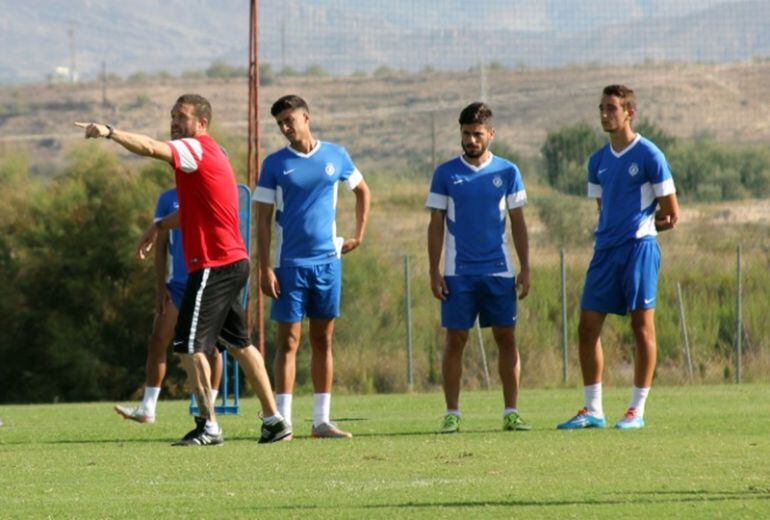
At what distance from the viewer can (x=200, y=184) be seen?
10.6 meters

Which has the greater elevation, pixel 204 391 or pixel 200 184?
pixel 200 184

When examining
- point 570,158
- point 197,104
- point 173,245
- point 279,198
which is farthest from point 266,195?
point 570,158

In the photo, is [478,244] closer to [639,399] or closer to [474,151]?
[474,151]

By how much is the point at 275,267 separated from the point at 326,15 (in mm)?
35730

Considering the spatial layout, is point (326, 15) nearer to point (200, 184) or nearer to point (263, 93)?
point (263, 93)

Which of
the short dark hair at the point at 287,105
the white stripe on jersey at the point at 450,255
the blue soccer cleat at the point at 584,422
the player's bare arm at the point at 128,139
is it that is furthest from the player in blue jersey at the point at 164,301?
the player's bare arm at the point at 128,139

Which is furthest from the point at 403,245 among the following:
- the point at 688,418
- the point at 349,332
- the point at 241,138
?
the point at 688,418

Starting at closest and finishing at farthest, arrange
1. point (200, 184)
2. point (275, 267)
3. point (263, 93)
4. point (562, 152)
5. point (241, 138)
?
point (200, 184)
point (275, 267)
point (241, 138)
point (562, 152)
point (263, 93)

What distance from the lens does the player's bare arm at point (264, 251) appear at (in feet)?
37.7

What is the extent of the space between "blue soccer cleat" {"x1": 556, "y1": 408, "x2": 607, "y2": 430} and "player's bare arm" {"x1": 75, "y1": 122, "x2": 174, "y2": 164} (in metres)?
3.54

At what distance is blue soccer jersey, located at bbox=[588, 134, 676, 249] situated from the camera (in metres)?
11.7

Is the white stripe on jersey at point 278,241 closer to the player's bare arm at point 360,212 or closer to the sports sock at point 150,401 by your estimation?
the player's bare arm at point 360,212

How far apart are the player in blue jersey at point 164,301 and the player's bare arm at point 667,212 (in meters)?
3.54

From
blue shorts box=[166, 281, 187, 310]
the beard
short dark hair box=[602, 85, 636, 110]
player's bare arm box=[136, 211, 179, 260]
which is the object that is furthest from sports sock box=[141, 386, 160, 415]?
short dark hair box=[602, 85, 636, 110]
